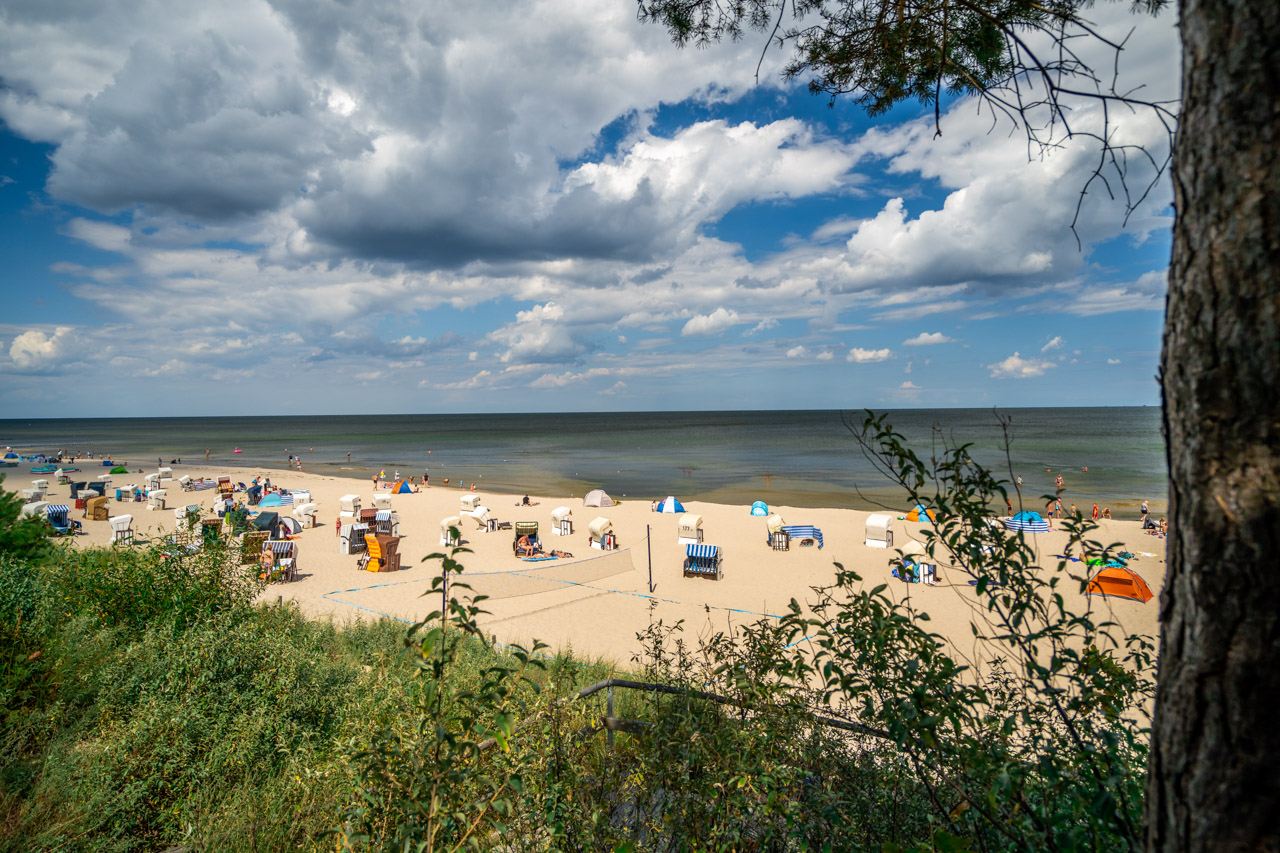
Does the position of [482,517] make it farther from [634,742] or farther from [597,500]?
[634,742]

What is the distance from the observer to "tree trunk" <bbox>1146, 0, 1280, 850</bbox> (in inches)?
39.5

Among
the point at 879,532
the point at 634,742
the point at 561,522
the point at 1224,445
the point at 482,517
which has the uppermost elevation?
the point at 1224,445

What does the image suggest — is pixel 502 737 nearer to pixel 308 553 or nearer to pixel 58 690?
pixel 58 690

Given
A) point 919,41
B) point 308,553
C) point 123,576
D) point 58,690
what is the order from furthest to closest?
point 308,553
point 123,576
point 58,690
point 919,41

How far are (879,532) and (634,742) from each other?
1951 cm

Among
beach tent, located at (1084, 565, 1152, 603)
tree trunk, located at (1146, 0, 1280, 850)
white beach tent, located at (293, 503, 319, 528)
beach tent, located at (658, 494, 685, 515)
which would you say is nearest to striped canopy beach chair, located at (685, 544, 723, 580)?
beach tent, located at (1084, 565, 1152, 603)

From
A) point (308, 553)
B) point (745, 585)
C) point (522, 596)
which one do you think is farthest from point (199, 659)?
point (308, 553)

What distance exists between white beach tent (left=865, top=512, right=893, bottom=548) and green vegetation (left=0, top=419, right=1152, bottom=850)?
59.2ft

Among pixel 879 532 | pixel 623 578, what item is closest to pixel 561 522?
pixel 623 578

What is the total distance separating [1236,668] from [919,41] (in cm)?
359

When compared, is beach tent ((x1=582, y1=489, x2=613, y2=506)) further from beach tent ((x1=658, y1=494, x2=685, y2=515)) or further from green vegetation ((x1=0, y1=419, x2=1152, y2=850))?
green vegetation ((x1=0, y1=419, x2=1152, y2=850))

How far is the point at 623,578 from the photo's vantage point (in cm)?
1658

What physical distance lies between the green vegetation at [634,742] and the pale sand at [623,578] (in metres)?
3.24

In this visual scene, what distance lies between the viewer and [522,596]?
14039 millimetres
